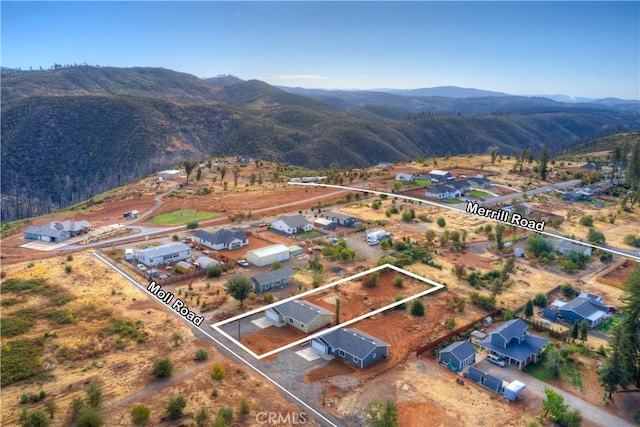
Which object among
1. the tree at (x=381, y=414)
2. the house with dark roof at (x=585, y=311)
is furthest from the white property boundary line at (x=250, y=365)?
the house with dark roof at (x=585, y=311)

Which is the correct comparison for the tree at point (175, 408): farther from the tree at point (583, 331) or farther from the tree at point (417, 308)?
the tree at point (583, 331)

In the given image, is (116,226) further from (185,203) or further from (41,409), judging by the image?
(41,409)

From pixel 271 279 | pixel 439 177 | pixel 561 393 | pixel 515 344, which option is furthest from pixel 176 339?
pixel 439 177

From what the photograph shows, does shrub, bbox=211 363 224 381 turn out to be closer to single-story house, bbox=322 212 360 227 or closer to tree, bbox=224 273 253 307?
tree, bbox=224 273 253 307

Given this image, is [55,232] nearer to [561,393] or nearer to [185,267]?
[185,267]

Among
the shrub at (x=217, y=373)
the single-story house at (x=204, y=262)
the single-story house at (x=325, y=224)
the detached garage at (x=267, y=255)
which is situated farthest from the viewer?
the single-story house at (x=325, y=224)

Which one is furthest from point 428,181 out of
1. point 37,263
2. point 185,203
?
point 37,263
